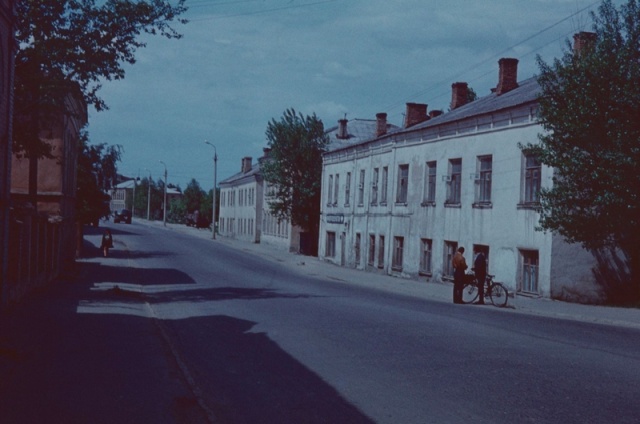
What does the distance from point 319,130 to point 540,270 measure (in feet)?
109

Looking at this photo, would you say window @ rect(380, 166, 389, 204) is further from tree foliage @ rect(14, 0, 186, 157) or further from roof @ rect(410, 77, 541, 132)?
tree foliage @ rect(14, 0, 186, 157)

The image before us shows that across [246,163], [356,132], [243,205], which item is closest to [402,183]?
[356,132]

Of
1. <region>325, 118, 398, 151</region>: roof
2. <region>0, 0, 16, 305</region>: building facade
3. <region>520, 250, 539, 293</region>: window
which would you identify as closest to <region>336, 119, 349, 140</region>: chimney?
<region>325, 118, 398, 151</region>: roof

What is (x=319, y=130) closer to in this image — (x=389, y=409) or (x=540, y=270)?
(x=540, y=270)

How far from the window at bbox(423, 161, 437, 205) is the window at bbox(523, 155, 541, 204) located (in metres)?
7.52

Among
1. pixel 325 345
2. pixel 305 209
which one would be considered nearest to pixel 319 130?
pixel 305 209

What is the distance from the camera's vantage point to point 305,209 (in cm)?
5759

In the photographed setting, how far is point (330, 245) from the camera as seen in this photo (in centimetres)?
4994

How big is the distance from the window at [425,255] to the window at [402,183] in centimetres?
287

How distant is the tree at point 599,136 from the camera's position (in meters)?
22.0

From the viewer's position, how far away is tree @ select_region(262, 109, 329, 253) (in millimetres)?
56781

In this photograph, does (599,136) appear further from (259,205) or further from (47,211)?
(259,205)

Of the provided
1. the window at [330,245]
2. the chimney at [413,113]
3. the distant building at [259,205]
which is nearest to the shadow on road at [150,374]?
the chimney at [413,113]

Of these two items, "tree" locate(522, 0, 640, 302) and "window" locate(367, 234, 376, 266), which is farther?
"window" locate(367, 234, 376, 266)
